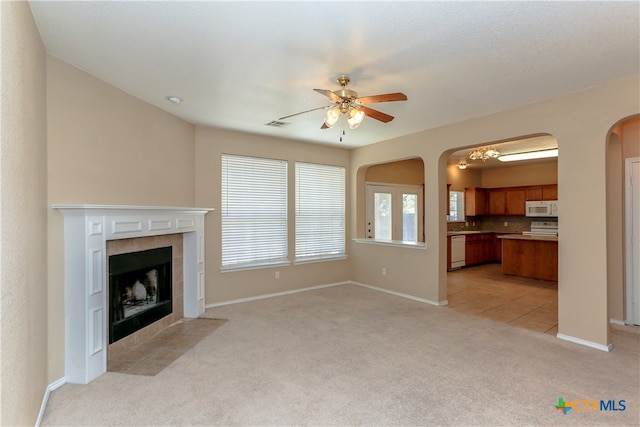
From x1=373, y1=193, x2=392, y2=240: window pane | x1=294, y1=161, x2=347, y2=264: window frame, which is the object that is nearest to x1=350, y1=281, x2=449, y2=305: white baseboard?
x1=294, y1=161, x2=347, y2=264: window frame

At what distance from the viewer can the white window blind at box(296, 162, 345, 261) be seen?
5723 mm

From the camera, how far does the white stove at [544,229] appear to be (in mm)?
7403

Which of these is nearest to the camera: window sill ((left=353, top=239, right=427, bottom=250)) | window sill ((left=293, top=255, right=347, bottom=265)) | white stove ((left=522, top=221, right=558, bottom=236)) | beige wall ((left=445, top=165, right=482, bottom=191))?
window sill ((left=353, top=239, right=427, bottom=250))

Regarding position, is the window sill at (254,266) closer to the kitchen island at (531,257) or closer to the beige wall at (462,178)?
the kitchen island at (531,257)

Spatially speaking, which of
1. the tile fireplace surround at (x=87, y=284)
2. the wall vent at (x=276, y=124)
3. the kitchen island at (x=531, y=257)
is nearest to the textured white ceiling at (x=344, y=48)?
the wall vent at (x=276, y=124)

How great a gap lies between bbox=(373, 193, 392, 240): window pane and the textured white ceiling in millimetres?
3297

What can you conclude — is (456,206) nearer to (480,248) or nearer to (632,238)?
(480,248)

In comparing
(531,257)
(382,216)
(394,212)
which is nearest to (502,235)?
(531,257)

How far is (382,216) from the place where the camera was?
6.88m

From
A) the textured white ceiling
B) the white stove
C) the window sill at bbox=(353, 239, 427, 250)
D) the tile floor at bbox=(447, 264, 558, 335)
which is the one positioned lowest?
the tile floor at bbox=(447, 264, 558, 335)

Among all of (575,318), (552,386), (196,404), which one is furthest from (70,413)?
(575,318)

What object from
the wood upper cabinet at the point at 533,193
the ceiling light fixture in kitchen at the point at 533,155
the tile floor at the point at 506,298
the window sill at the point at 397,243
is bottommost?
the tile floor at the point at 506,298

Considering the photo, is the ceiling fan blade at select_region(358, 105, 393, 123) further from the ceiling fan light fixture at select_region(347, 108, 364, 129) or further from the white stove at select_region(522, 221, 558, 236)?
the white stove at select_region(522, 221, 558, 236)

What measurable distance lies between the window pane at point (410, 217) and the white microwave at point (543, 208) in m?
2.97
